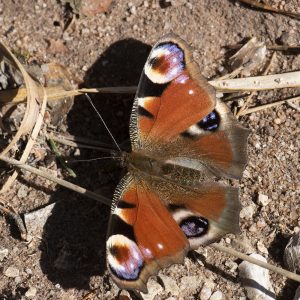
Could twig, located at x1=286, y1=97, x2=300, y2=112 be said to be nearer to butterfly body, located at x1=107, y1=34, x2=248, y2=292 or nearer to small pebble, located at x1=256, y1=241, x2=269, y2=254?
butterfly body, located at x1=107, y1=34, x2=248, y2=292

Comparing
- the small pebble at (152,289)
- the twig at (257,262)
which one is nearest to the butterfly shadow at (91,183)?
the small pebble at (152,289)

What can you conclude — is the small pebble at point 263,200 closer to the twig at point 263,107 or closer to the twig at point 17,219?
the twig at point 263,107

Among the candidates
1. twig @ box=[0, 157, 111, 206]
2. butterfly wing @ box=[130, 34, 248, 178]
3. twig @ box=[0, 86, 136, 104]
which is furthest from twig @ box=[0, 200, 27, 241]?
butterfly wing @ box=[130, 34, 248, 178]

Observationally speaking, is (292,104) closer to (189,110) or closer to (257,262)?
(189,110)

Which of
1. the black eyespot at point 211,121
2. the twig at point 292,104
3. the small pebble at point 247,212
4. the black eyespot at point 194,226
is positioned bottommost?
the small pebble at point 247,212

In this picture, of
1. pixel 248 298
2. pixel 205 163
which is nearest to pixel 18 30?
pixel 205 163

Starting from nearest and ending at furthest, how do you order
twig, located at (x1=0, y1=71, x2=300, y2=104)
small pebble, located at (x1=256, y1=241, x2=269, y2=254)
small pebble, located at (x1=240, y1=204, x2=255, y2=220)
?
small pebble, located at (x1=256, y1=241, x2=269, y2=254), small pebble, located at (x1=240, y1=204, x2=255, y2=220), twig, located at (x1=0, y1=71, x2=300, y2=104)

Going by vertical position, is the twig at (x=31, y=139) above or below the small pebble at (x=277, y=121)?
above
